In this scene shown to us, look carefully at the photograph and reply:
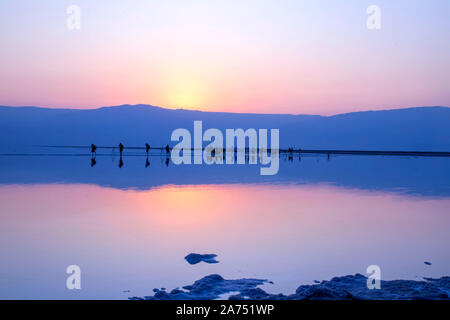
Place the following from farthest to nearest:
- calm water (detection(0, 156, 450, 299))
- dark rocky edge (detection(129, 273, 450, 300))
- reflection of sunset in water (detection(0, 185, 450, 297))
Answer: reflection of sunset in water (detection(0, 185, 450, 297)) < calm water (detection(0, 156, 450, 299)) < dark rocky edge (detection(129, 273, 450, 300))

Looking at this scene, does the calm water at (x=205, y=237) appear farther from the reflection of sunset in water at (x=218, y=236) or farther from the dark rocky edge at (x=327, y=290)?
the dark rocky edge at (x=327, y=290)

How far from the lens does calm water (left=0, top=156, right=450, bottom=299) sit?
288 inches

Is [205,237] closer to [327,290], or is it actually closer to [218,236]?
[218,236]

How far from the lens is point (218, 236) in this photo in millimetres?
10055

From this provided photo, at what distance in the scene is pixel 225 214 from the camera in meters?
12.9

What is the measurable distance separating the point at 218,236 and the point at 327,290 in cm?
409

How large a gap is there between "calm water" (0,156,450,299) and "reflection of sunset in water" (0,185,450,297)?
2 cm

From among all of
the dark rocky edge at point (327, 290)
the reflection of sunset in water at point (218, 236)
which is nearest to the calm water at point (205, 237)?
the reflection of sunset in water at point (218, 236)

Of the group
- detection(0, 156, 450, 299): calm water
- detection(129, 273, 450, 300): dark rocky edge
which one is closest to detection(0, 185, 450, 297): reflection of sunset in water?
detection(0, 156, 450, 299): calm water

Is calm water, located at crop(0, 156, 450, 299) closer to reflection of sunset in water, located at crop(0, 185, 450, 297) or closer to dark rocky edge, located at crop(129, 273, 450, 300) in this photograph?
reflection of sunset in water, located at crop(0, 185, 450, 297)

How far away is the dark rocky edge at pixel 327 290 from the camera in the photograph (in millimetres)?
6289

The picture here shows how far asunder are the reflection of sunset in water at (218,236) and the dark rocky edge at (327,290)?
328mm
